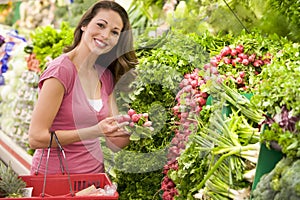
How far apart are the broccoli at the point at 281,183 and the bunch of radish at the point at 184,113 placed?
0.87 m

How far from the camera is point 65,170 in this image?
3080 millimetres

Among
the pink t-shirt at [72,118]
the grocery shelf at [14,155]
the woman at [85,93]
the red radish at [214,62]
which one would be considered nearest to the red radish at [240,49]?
the red radish at [214,62]

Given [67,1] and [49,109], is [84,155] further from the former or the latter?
[67,1]

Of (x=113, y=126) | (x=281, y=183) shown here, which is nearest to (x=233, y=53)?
(x=113, y=126)

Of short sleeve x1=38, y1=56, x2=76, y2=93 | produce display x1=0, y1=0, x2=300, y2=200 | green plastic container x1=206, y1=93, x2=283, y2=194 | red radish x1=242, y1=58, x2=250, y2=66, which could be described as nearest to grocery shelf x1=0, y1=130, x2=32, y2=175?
produce display x1=0, y1=0, x2=300, y2=200

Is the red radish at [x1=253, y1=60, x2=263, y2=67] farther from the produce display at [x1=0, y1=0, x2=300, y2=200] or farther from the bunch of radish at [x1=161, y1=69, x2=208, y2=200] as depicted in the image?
the bunch of radish at [x1=161, y1=69, x2=208, y2=200]

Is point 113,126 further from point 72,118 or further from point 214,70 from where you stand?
point 214,70

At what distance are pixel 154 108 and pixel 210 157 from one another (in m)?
0.78

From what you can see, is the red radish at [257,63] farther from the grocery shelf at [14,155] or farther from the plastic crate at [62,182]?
the grocery shelf at [14,155]

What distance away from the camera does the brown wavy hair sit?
3119 millimetres

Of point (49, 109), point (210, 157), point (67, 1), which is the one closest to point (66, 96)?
point (49, 109)

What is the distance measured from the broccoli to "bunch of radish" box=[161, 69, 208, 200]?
0.87m

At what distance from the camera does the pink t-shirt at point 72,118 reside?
2.95 meters

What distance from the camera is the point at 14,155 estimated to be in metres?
5.82
